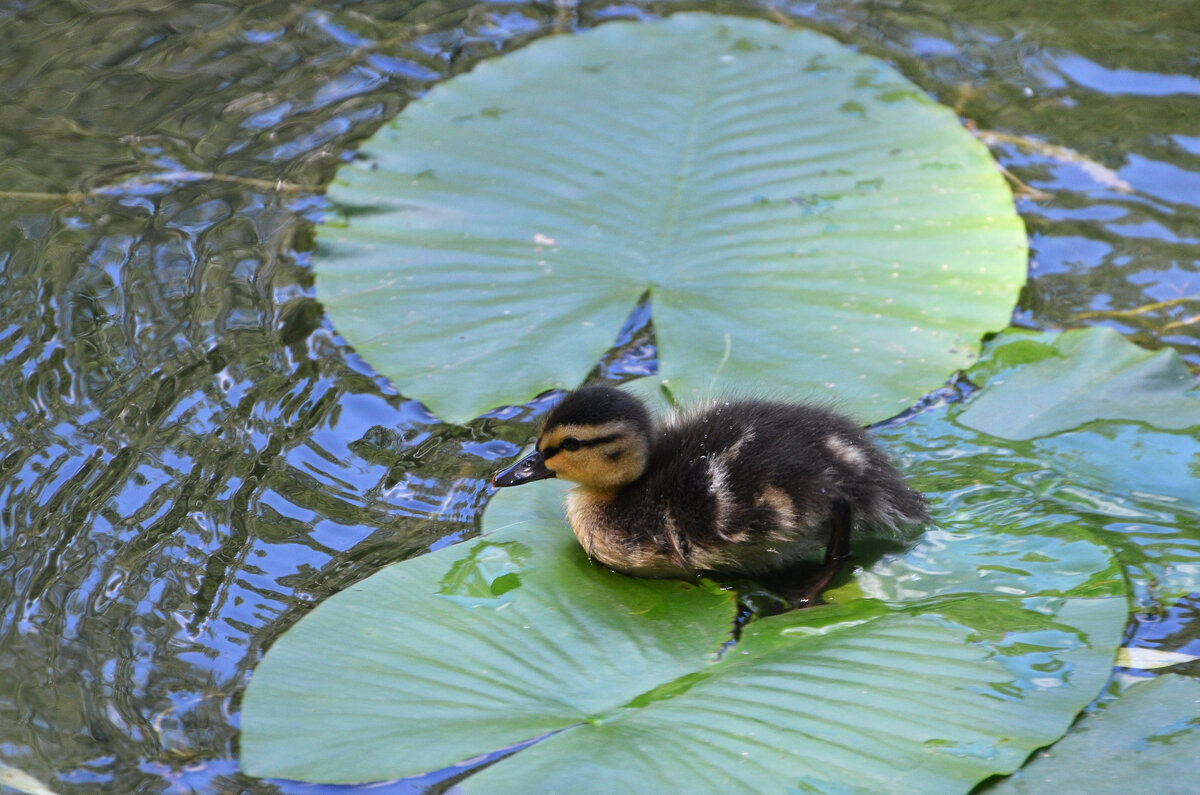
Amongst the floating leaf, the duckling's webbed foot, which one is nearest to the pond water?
the floating leaf

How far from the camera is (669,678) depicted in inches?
89.0

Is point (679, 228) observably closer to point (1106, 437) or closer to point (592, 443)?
point (592, 443)

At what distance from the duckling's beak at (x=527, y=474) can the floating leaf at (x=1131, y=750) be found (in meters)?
1.13

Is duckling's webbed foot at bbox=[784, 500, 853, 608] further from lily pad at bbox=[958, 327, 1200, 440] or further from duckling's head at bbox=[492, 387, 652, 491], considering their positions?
lily pad at bbox=[958, 327, 1200, 440]

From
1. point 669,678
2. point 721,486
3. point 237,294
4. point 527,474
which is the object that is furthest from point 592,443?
point 237,294

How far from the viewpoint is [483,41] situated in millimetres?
4707

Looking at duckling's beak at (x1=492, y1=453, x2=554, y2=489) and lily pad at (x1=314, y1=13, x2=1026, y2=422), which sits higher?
lily pad at (x1=314, y1=13, x2=1026, y2=422)

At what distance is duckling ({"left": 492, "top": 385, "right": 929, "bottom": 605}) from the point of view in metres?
2.56

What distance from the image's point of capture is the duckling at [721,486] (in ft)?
8.39

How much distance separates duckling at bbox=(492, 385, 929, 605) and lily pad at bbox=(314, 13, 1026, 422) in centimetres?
39

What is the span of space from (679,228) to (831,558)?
1.23 meters

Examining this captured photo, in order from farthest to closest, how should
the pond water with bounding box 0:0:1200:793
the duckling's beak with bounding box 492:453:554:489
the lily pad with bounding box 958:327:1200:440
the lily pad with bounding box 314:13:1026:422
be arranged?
the lily pad with bounding box 314:13:1026:422, the lily pad with bounding box 958:327:1200:440, the duckling's beak with bounding box 492:453:554:489, the pond water with bounding box 0:0:1200:793

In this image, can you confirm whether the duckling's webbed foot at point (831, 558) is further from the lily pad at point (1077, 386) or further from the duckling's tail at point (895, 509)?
the lily pad at point (1077, 386)

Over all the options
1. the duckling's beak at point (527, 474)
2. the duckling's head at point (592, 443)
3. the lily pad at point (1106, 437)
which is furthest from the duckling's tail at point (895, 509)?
the duckling's beak at point (527, 474)
